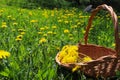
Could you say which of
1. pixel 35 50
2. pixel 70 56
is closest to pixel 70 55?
pixel 70 56

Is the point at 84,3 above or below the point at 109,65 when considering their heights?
below

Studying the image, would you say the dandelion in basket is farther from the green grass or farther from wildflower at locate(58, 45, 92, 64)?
the green grass

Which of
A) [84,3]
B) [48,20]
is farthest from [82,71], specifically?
[84,3]

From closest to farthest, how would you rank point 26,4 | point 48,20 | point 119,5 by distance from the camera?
point 48,20, point 26,4, point 119,5

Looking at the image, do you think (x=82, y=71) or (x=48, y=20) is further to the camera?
(x=48, y=20)

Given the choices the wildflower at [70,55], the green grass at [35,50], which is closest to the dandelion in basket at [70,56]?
the wildflower at [70,55]

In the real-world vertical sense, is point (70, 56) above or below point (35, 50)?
above

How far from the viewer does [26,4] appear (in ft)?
33.6

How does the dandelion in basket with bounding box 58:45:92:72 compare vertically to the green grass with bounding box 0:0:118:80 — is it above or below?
above

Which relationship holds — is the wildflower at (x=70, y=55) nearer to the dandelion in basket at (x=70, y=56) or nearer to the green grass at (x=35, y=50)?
the dandelion in basket at (x=70, y=56)

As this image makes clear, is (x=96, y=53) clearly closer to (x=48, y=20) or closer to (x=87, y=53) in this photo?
(x=87, y=53)

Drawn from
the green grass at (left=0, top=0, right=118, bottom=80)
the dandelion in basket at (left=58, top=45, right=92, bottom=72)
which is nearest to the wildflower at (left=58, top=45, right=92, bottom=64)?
the dandelion in basket at (left=58, top=45, right=92, bottom=72)

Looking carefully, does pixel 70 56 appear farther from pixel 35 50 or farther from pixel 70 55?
pixel 35 50

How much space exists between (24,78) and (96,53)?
3.66 ft
